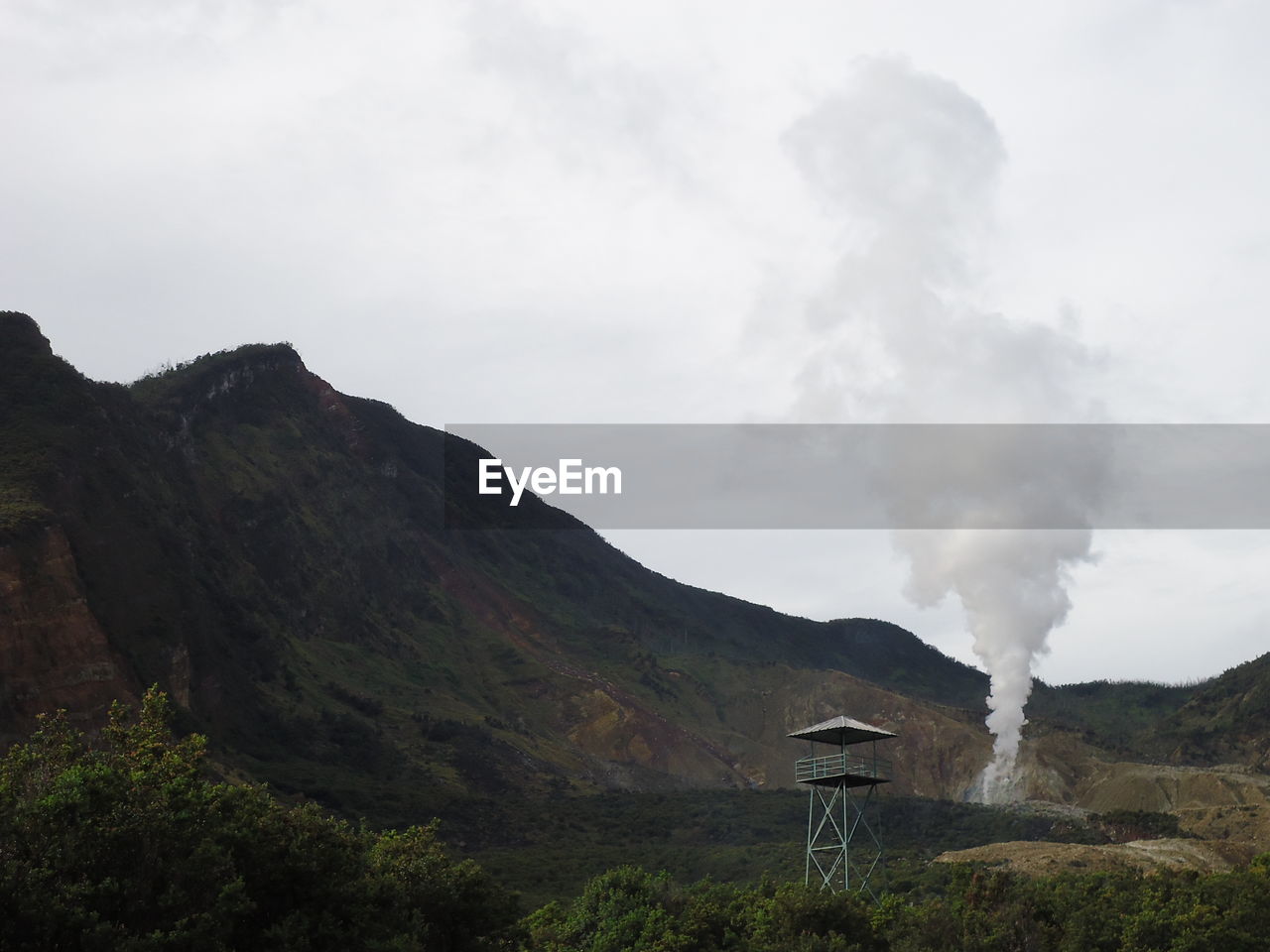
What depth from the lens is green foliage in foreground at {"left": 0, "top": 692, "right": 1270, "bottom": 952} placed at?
2292cm

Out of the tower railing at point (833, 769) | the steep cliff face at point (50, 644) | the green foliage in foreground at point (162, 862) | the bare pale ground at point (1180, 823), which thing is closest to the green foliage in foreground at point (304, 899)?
the green foliage in foreground at point (162, 862)

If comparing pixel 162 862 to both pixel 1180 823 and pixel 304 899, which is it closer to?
pixel 304 899

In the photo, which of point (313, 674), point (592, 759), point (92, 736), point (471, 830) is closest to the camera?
point (92, 736)

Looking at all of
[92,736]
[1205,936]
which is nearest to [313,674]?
[92,736]

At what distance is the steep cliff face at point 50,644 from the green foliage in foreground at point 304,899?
168ft

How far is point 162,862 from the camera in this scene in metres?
23.9

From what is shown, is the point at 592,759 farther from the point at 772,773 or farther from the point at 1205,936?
the point at 1205,936

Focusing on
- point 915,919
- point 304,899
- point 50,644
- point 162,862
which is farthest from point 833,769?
point 50,644

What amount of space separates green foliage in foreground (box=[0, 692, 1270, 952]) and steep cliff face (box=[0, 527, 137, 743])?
5113cm

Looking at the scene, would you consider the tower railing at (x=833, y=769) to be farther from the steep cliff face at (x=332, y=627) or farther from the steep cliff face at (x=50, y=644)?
the steep cliff face at (x=332, y=627)

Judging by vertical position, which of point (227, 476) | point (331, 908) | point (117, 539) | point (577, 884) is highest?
point (227, 476)

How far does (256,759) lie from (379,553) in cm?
5572

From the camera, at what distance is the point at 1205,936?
132 feet

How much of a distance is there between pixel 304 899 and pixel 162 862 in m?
4.29
